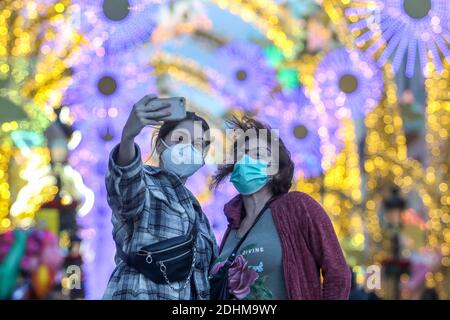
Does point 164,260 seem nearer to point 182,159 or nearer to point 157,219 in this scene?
point 157,219

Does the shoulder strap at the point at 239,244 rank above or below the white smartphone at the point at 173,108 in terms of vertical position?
below

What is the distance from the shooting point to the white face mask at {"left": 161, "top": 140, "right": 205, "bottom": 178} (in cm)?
399

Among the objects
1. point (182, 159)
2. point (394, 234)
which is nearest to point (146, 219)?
point (182, 159)

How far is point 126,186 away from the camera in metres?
3.68

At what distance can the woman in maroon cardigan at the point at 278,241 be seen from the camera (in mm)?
3701

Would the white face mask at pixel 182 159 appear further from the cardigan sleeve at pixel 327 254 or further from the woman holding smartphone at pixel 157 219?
the cardigan sleeve at pixel 327 254

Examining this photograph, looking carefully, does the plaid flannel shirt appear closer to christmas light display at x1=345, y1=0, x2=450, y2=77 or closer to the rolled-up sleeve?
the rolled-up sleeve

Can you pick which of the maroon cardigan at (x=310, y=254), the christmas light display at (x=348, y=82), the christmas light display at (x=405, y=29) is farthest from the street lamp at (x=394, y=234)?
the maroon cardigan at (x=310, y=254)

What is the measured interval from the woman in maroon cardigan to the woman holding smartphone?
0.16m

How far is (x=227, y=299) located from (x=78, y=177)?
250 cm

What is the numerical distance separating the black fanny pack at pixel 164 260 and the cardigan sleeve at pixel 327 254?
1.76ft

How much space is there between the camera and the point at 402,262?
7320 mm

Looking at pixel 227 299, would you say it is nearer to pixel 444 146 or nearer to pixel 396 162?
pixel 396 162

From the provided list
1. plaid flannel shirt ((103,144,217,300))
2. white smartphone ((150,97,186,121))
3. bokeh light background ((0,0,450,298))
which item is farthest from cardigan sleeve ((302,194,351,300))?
bokeh light background ((0,0,450,298))
